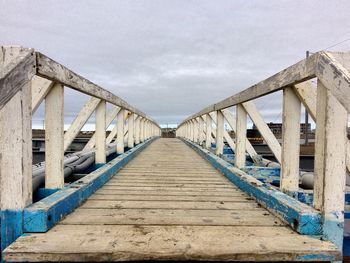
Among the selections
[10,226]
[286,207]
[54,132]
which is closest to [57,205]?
[10,226]

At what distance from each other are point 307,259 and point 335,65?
1.04m

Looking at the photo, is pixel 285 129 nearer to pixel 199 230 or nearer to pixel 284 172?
pixel 284 172

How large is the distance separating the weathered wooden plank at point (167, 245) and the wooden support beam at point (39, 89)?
2.87 feet

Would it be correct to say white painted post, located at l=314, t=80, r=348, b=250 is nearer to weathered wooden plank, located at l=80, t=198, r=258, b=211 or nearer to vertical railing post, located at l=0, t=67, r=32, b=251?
weathered wooden plank, located at l=80, t=198, r=258, b=211

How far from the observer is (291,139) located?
2.15 meters

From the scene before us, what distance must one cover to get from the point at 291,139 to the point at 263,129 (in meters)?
0.95

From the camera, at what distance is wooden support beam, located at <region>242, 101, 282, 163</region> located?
3.05 metres

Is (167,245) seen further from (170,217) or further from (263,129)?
Answer: (263,129)

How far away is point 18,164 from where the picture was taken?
166 cm

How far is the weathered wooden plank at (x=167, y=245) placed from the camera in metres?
1.44

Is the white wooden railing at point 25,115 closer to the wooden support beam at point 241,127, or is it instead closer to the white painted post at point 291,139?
the white painted post at point 291,139

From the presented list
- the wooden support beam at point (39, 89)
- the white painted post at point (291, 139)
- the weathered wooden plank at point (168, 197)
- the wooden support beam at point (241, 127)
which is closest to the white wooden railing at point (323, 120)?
the white painted post at point (291, 139)

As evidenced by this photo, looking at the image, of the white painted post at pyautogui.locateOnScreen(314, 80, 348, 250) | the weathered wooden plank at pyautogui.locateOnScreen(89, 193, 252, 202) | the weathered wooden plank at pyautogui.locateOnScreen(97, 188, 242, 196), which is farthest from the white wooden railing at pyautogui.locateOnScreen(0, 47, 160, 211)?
the white painted post at pyautogui.locateOnScreen(314, 80, 348, 250)

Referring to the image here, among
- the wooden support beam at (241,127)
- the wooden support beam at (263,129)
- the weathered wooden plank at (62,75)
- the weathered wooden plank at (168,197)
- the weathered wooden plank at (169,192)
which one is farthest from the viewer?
the wooden support beam at (241,127)
